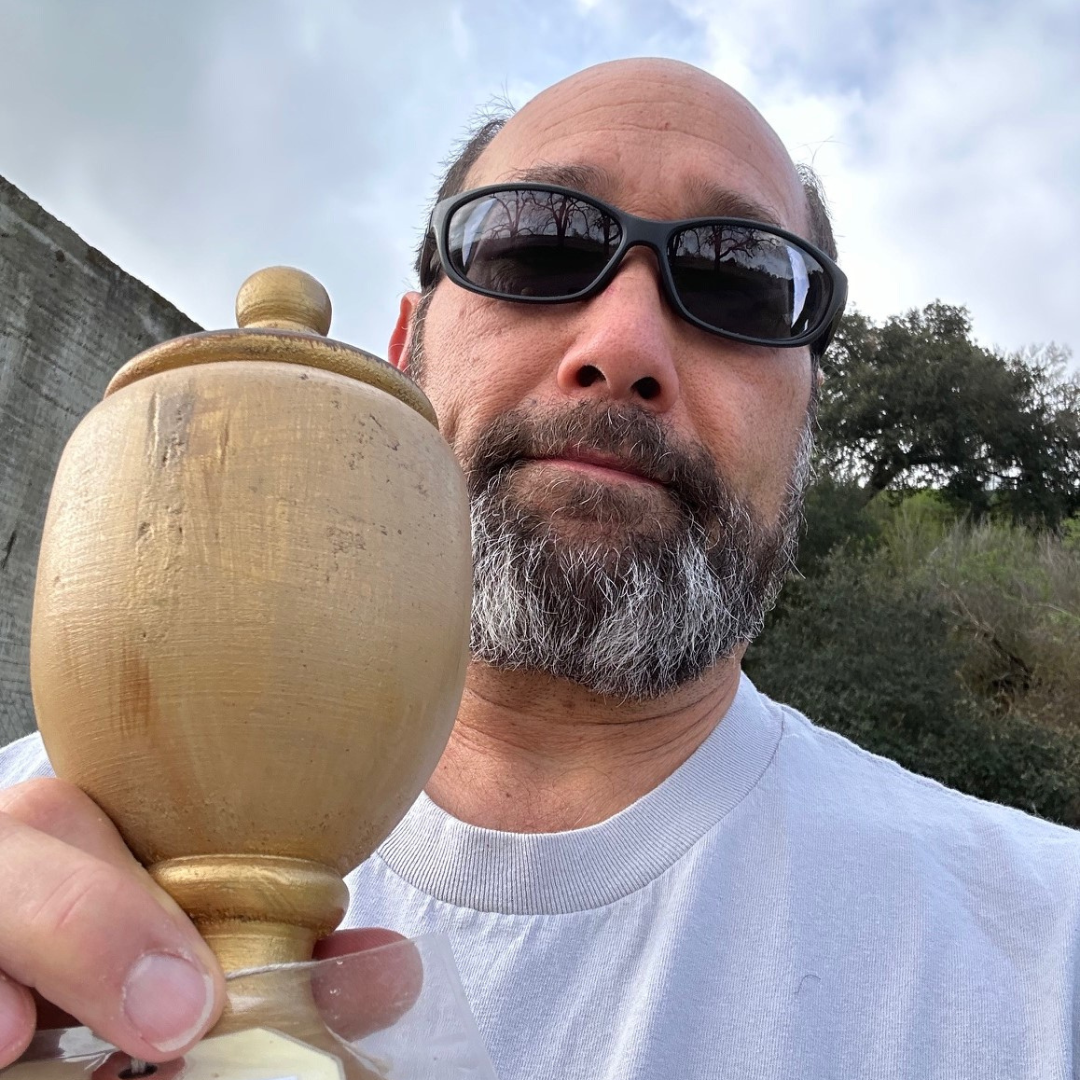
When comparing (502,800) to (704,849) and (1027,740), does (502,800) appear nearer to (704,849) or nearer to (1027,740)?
(704,849)

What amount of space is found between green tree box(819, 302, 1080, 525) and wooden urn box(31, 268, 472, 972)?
622 inches

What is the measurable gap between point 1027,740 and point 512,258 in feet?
24.5

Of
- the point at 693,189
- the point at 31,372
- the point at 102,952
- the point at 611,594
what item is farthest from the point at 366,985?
the point at 31,372

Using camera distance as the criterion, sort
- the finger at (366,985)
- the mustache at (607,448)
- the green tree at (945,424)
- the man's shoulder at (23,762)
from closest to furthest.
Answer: the finger at (366,985)
the mustache at (607,448)
the man's shoulder at (23,762)
the green tree at (945,424)

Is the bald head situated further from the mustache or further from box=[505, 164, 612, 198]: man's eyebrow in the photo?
the mustache

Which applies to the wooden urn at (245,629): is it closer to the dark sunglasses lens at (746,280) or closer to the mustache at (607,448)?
the mustache at (607,448)

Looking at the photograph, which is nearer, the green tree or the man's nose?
the man's nose

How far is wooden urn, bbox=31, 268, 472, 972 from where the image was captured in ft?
1.58

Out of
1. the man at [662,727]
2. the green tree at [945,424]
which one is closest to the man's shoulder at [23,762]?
the man at [662,727]

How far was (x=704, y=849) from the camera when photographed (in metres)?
1.24

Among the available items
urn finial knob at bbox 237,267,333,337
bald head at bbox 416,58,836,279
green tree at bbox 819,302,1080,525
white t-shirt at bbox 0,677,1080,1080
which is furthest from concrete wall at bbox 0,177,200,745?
green tree at bbox 819,302,1080,525

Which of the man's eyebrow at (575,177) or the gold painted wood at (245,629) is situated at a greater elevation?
the man's eyebrow at (575,177)

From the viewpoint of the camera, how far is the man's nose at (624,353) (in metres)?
1.20

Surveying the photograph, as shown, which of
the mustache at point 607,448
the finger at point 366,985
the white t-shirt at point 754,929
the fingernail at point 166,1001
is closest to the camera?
the fingernail at point 166,1001
